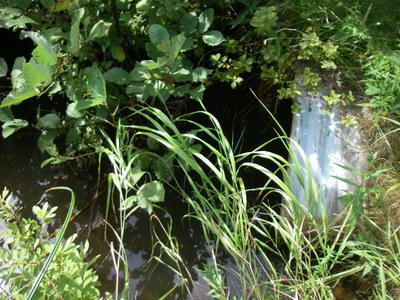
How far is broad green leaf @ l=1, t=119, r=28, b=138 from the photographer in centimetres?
180

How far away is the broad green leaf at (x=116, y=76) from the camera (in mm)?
1883

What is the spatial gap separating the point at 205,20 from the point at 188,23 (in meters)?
0.08

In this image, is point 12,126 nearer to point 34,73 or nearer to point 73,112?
→ point 73,112

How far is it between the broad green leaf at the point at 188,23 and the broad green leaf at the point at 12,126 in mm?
804

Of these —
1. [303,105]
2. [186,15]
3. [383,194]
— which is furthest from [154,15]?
[383,194]

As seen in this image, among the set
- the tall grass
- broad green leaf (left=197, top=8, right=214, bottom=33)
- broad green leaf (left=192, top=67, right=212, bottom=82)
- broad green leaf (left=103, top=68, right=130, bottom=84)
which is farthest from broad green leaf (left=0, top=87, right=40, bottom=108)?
broad green leaf (left=197, top=8, right=214, bottom=33)

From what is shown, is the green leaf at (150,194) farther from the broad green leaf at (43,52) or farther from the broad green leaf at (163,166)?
the broad green leaf at (43,52)

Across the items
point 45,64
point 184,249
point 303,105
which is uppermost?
point 45,64

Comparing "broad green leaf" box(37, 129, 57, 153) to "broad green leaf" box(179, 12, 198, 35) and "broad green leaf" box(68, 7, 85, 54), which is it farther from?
"broad green leaf" box(179, 12, 198, 35)

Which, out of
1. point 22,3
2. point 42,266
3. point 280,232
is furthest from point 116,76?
point 280,232

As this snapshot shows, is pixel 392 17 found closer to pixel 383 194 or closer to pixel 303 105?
pixel 303 105

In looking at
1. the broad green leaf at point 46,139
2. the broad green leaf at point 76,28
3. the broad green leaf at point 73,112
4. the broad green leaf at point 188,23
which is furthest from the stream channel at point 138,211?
the broad green leaf at point 76,28

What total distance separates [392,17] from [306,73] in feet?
2.11

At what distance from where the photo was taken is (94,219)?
7.79 ft
